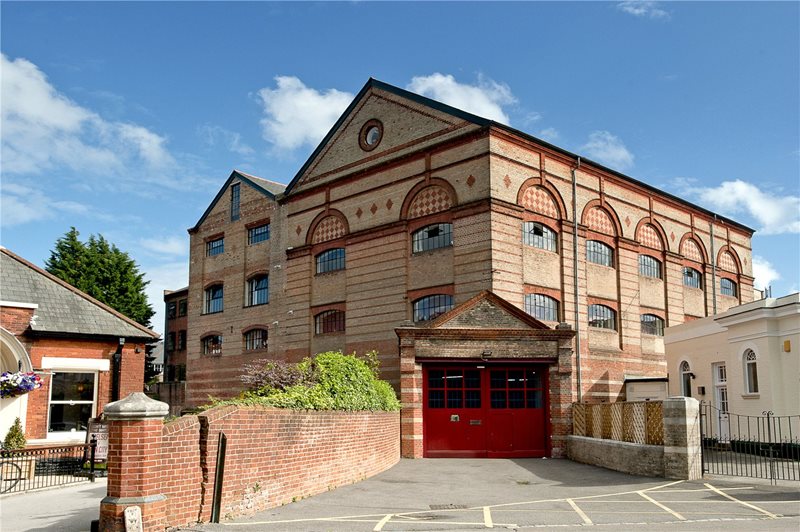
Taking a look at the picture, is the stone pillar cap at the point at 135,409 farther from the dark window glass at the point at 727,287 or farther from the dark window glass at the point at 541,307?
the dark window glass at the point at 727,287

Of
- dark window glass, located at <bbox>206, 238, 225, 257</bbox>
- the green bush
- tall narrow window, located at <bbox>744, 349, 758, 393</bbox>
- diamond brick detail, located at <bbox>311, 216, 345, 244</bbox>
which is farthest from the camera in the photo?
dark window glass, located at <bbox>206, 238, 225, 257</bbox>

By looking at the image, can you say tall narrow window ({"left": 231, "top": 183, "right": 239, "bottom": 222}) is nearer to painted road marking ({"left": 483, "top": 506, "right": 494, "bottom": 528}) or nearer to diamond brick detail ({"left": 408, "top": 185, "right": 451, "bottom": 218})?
diamond brick detail ({"left": 408, "top": 185, "right": 451, "bottom": 218})

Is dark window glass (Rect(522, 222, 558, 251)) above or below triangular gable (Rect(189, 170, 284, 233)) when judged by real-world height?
below

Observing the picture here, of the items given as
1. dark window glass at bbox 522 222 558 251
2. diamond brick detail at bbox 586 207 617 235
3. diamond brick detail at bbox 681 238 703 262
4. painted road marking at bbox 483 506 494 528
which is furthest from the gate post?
diamond brick detail at bbox 681 238 703 262

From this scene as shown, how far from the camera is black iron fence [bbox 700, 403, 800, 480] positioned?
17.4 metres

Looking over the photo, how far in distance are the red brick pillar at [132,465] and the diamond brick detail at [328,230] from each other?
2351 cm

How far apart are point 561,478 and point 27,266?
1639cm

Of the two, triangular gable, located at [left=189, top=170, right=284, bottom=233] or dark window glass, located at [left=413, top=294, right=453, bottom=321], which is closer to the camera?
dark window glass, located at [left=413, top=294, right=453, bottom=321]

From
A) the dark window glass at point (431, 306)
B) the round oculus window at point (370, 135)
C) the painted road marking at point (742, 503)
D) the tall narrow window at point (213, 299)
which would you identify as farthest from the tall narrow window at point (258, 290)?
the painted road marking at point (742, 503)

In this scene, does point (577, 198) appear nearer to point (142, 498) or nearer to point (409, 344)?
point (409, 344)

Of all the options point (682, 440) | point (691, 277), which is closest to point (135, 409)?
point (682, 440)

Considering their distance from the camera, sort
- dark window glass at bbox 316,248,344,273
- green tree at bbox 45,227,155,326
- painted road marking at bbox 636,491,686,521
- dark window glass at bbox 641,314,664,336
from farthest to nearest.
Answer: green tree at bbox 45,227,155,326 < dark window glass at bbox 641,314,664,336 < dark window glass at bbox 316,248,344,273 < painted road marking at bbox 636,491,686,521

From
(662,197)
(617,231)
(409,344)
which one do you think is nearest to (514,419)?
(409,344)

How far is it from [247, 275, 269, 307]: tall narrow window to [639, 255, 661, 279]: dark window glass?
18.1 metres
